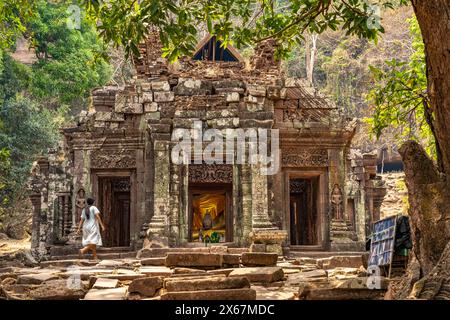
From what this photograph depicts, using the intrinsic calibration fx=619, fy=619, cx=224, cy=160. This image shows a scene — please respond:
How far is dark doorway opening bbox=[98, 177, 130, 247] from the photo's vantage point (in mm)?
16125

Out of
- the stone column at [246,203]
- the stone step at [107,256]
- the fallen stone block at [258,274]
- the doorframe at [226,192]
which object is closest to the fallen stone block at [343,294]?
the fallen stone block at [258,274]

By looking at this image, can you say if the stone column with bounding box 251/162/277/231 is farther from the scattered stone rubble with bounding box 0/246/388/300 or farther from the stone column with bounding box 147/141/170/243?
the scattered stone rubble with bounding box 0/246/388/300

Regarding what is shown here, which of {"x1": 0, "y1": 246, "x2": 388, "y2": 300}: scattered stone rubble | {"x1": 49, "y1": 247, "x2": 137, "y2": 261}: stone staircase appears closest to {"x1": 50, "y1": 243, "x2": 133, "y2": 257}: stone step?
{"x1": 49, "y1": 247, "x2": 137, "y2": 261}: stone staircase

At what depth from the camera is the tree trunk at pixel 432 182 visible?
5.99 meters

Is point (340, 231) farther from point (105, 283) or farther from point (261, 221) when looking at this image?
point (105, 283)

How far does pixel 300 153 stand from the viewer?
15.3 m

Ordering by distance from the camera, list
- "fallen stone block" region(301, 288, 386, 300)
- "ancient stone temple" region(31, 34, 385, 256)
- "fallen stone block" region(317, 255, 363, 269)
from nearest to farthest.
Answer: "fallen stone block" region(301, 288, 386, 300) → "fallen stone block" region(317, 255, 363, 269) → "ancient stone temple" region(31, 34, 385, 256)

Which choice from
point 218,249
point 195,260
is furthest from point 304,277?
point 218,249

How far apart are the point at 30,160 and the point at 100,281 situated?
69.9ft

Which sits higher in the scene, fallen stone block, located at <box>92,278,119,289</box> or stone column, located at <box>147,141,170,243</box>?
stone column, located at <box>147,141,170,243</box>

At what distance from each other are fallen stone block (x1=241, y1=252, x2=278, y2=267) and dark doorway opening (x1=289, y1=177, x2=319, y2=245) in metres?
6.61

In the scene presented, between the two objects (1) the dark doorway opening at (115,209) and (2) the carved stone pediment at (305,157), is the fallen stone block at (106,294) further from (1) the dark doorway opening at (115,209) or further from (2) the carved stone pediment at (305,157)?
(1) the dark doorway opening at (115,209)

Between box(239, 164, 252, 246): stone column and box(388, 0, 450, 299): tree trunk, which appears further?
box(239, 164, 252, 246): stone column

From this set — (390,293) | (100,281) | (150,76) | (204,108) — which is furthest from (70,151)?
(390,293)
